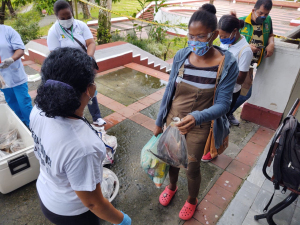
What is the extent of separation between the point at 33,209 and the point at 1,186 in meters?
0.42

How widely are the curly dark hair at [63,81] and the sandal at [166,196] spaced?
1.73 meters

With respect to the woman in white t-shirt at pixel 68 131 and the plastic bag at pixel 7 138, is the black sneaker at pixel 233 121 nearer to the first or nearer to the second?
the woman in white t-shirt at pixel 68 131

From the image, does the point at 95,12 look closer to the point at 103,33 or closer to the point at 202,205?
the point at 103,33

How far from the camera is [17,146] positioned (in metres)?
2.70

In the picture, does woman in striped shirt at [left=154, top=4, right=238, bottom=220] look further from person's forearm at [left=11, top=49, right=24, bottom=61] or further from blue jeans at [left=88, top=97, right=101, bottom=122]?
person's forearm at [left=11, top=49, right=24, bottom=61]

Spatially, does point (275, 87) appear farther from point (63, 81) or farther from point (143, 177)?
point (63, 81)

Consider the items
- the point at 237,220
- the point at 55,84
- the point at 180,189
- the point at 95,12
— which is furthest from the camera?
the point at 95,12

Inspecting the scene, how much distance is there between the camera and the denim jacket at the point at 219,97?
1.68m

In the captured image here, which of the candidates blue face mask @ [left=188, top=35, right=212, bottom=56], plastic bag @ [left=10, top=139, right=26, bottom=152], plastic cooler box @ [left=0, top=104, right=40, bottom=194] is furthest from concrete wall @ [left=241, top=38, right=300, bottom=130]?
plastic bag @ [left=10, top=139, right=26, bottom=152]

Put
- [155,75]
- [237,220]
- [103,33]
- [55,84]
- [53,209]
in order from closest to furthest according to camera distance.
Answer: [55,84] < [53,209] < [237,220] < [155,75] < [103,33]

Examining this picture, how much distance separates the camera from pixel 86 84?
1080 mm

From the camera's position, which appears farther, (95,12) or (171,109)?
(95,12)

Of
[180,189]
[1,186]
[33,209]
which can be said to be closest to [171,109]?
[180,189]

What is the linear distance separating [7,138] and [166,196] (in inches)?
84.8
